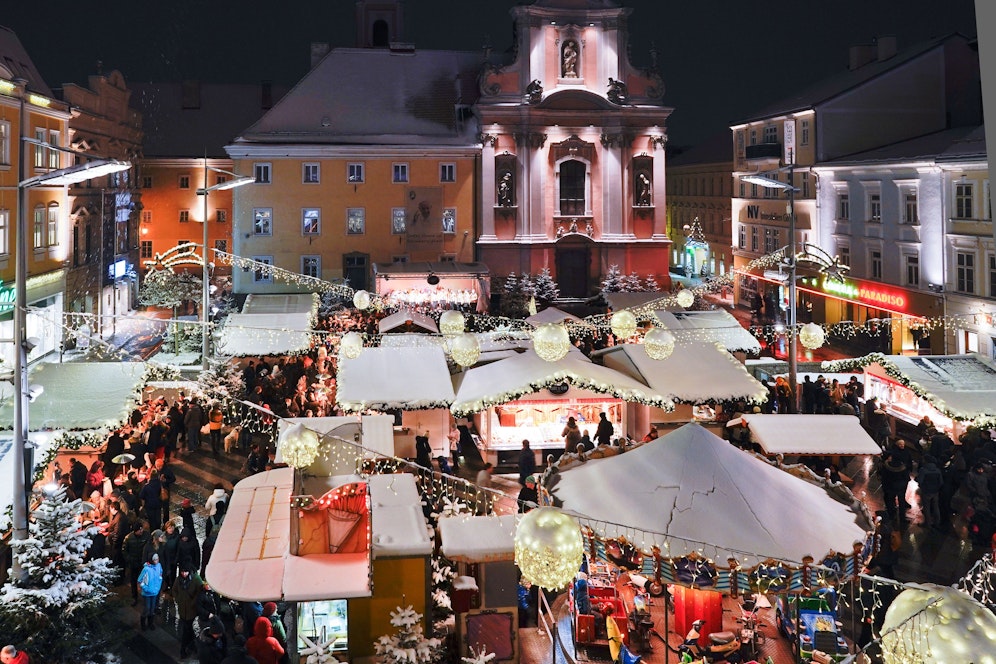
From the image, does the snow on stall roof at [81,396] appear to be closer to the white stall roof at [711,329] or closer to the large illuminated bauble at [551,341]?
the large illuminated bauble at [551,341]

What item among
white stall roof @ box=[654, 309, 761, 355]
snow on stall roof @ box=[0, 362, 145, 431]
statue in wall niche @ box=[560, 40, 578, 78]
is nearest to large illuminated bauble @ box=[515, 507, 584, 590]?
snow on stall roof @ box=[0, 362, 145, 431]

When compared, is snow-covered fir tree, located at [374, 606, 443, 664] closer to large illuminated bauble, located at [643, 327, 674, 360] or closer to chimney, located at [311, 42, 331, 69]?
large illuminated bauble, located at [643, 327, 674, 360]

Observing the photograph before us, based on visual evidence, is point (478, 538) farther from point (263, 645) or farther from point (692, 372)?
point (692, 372)

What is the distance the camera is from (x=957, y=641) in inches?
206

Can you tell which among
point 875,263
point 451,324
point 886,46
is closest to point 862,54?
point 886,46

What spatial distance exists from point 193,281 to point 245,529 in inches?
1158

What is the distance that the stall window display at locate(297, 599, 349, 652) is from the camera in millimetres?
9922

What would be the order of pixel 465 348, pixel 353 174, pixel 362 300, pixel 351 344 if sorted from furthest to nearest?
pixel 353 174, pixel 362 300, pixel 351 344, pixel 465 348

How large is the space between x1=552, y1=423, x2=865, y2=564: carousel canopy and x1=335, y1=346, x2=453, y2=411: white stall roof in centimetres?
752

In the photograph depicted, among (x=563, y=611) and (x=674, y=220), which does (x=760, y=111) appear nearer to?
(x=674, y=220)

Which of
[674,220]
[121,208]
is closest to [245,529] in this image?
[121,208]

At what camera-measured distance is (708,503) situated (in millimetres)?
10938

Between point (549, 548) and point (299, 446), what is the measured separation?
4.83 metres

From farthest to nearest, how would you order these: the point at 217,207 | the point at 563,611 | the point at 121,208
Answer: the point at 217,207, the point at 121,208, the point at 563,611
